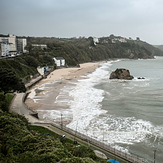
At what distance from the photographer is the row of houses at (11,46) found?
210 ft

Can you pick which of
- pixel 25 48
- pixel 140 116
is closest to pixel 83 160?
pixel 140 116

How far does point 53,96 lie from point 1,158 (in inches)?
1012

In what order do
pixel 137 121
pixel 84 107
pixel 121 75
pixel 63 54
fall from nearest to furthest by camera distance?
pixel 137 121, pixel 84 107, pixel 121 75, pixel 63 54

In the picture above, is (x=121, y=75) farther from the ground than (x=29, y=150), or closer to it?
farther from the ground

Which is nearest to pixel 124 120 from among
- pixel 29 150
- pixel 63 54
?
pixel 29 150

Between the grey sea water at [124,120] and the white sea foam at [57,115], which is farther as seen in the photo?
the white sea foam at [57,115]

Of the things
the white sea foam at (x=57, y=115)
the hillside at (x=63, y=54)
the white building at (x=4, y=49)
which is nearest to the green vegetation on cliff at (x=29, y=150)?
the white sea foam at (x=57, y=115)

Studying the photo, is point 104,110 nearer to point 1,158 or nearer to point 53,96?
point 53,96

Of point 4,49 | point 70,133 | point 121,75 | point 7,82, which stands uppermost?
point 4,49

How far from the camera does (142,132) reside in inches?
764

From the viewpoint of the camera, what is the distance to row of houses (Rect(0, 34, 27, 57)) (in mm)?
64081

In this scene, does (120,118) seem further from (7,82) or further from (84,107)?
(7,82)

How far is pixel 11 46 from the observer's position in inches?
2950

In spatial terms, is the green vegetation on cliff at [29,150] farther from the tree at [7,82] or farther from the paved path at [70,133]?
the tree at [7,82]
